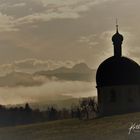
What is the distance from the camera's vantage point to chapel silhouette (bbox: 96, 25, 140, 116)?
244ft

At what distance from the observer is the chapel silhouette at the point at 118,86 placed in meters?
74.2

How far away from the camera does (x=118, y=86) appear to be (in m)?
74.5

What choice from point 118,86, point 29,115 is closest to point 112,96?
point 118,86

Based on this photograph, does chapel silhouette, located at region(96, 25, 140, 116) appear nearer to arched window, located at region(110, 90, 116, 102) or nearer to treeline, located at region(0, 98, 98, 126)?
arched window, located at region(110, 90, 116, 102)

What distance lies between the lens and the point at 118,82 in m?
74.5

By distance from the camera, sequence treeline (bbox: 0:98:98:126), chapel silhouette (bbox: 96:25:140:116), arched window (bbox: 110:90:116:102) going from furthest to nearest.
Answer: treeline (bbox: 0:98:98:126), arched window (bbox: 110:90:116:102), chapel silhouette (bbox: 96:25:140:116)

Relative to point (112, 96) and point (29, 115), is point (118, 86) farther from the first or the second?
point (29, 115)

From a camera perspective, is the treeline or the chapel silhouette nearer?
the chapel silhouette

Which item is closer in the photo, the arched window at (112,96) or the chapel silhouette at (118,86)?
the chapel silhouette at (118,86)

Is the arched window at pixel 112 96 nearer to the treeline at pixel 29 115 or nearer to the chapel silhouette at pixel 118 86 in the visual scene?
the chapel silhouette at pixel 118 86

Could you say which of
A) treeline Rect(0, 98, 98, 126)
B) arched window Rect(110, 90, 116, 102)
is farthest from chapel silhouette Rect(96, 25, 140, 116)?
treeline Rect(0, 98, 98, 126)

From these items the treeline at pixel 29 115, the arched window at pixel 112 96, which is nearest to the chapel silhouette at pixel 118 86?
the arched window at pixel 112 96

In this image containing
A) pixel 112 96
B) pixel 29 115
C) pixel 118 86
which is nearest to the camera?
pixel 118 86

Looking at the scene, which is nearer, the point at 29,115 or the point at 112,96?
the point at 112,96
